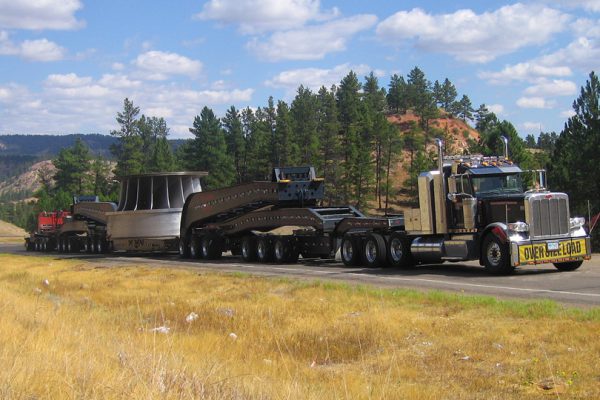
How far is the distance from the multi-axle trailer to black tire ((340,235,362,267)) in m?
0.04

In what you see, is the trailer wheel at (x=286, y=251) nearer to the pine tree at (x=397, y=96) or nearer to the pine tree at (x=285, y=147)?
the pine tree at (x=285, y=147)

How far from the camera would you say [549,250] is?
19359 millimetres

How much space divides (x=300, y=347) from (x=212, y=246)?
22954 millimetres

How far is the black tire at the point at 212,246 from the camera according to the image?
33.7m

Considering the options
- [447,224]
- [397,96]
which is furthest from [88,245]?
[397,96]

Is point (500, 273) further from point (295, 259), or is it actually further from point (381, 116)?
point (381, 116)

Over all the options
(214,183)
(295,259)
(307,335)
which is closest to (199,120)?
(214,183)

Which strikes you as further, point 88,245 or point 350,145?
point 350,145

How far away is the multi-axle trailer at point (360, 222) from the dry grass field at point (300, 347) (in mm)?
4795

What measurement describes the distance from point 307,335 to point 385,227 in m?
12.1

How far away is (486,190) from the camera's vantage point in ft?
68.1

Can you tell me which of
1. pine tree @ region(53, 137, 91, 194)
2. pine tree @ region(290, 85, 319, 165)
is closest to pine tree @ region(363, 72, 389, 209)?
pine tree @ region(290, 85, 319, 165)

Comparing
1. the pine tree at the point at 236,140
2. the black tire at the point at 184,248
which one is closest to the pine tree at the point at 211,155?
the pine tree at the point at 236,140

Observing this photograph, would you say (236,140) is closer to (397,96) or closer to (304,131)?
(304,131)
